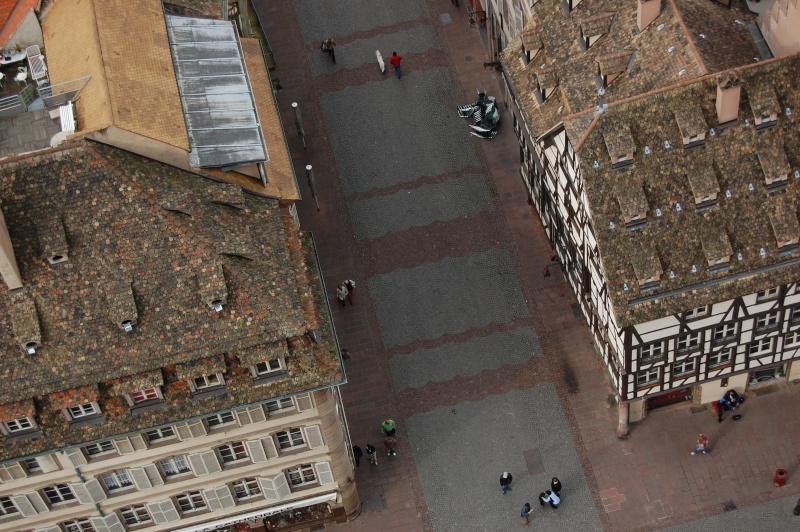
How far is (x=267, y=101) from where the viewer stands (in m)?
68.7

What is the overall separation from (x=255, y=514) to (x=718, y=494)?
981 inches

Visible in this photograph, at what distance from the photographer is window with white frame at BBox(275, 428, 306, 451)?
206 feet

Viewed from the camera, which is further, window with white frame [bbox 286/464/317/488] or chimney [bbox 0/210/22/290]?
window with white frame [bbox 286/464/317/488]

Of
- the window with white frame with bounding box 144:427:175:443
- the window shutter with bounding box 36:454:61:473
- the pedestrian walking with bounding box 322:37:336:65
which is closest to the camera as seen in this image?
the window shutter with bounding box 36:454:61:473

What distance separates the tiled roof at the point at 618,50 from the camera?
6341 cm

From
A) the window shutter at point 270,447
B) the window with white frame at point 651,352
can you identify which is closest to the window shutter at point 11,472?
the window shutter at point 270,447

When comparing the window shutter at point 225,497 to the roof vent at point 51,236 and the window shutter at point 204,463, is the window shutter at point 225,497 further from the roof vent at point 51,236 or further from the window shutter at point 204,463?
the roof vent at point 51,236

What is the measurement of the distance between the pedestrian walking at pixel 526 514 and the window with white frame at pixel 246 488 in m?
14.2

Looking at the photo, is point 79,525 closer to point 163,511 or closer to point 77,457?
point 163,511

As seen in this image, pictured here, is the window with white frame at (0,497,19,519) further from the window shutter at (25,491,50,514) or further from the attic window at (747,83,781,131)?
the attic window at (747,83,781,131)

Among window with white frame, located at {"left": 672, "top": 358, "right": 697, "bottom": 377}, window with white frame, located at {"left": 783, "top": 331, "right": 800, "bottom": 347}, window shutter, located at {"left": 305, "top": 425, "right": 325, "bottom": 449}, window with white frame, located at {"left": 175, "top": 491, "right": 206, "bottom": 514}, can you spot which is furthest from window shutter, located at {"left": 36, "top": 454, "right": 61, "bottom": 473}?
window with white frame, located at {"left": 783, "top": 331, "right": 800, "bottom": 347}

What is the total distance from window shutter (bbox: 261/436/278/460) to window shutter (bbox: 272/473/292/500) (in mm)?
1748

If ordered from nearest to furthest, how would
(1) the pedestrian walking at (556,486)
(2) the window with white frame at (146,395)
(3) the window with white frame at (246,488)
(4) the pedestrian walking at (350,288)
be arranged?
(2) the window with white frame at (146,395) → (3) the window with white frame at (246,488) → (1) the pedestrian walking at (556,486) → (4) the pedestrian walking at (350,288)

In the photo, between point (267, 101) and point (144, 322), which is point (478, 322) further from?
point (144, 322)
